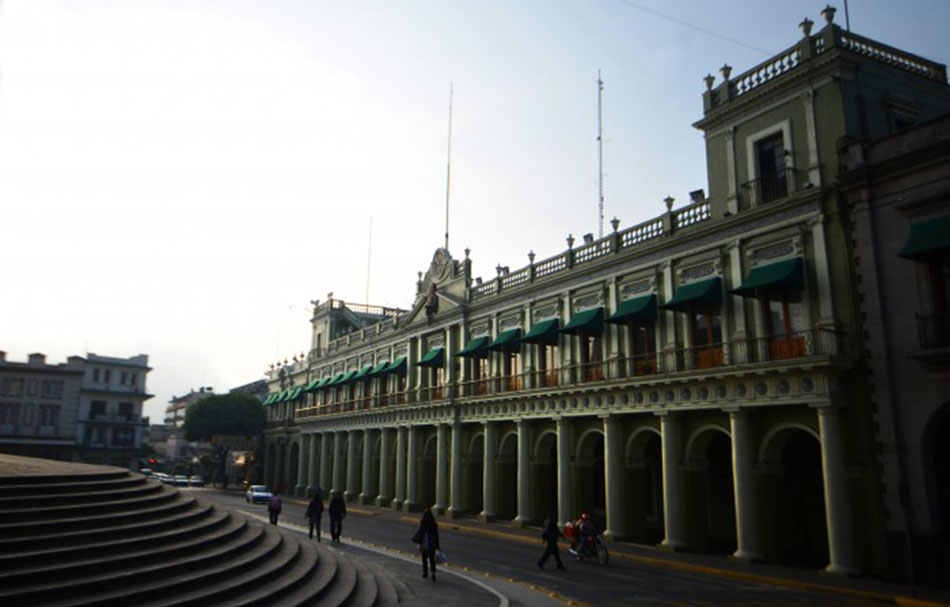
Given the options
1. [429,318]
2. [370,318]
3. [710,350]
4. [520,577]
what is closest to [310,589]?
[520,577]

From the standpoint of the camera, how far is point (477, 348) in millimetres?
37781

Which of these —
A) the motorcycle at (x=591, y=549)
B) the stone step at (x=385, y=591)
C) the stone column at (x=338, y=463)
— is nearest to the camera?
the stone step at (x=385, y=591)

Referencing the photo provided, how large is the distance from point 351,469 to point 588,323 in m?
30.0

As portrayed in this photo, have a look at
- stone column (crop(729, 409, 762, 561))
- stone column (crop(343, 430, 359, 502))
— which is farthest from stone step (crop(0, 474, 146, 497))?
stone column (crop(343, 430, 359, 502))

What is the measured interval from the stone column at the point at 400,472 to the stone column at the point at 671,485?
23.3 meters

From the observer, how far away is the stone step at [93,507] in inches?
477

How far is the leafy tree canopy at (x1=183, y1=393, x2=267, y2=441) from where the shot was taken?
7144 cm

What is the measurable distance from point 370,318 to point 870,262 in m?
51.8

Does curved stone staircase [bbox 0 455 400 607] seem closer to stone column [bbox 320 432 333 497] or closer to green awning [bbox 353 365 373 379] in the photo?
green awning [bbox 353 365 373 379]

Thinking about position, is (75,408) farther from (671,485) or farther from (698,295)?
(698,295)

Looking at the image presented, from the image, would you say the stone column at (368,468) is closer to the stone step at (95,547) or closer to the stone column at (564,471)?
the stone column at (564,471)

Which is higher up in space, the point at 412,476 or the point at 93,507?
the point at 93,507

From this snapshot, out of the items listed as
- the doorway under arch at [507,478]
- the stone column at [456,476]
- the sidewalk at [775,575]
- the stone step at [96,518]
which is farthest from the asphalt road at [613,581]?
the stone column at [456,476]

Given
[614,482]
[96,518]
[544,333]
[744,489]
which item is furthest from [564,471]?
[96,518]
